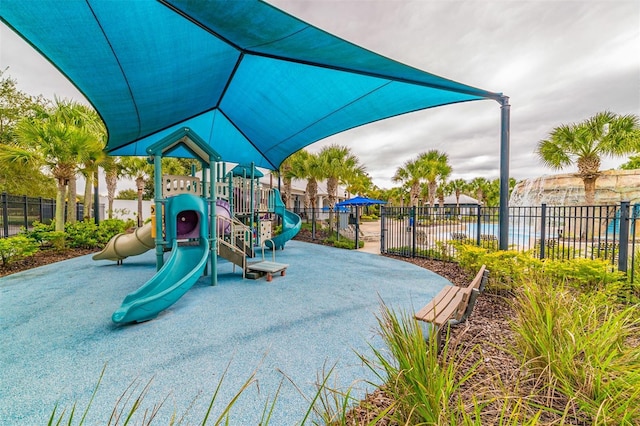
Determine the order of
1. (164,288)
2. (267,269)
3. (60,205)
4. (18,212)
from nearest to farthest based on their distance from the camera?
(164,288) → (267,269) → (60,205) → (18,212)


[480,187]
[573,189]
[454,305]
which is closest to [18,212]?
[454,305]

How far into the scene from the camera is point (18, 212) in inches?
440

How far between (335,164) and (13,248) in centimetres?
1448

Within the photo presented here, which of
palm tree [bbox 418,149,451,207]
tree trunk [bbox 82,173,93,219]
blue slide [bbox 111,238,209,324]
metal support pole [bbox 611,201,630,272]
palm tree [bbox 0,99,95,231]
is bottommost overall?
blue slide [bbox 111,238,209,324]

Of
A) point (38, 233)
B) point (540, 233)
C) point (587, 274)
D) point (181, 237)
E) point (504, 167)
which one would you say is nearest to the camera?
point (587, 274)

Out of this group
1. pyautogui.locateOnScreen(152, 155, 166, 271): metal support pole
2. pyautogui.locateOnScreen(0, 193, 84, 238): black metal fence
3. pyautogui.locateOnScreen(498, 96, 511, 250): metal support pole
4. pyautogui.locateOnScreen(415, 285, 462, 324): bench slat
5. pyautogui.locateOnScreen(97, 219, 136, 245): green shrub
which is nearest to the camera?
pyautogui.locateOnScreen(415, 285, 462, 324): bench slat

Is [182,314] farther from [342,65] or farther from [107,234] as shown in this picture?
[107,234]

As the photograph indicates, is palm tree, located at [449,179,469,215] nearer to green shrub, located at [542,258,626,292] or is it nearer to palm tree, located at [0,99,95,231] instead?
green shrub, located at [542,258,626,292]

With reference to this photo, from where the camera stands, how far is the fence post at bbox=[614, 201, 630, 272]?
4004mm

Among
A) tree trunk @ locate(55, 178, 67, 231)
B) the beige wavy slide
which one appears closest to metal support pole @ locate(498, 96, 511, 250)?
the beige wavy slide

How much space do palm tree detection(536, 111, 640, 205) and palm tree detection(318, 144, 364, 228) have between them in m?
10.3

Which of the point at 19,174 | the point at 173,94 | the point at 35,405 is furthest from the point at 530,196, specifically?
the point at 19,174

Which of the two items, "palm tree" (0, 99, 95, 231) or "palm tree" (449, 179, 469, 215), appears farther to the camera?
"palm tree" (449, 179, 469, 215)

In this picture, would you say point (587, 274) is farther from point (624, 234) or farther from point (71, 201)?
point (71, 201)
